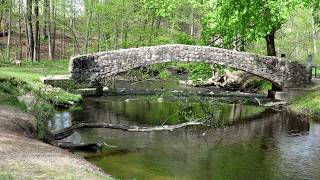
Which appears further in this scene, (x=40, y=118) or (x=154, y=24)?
(x=154, y=24)

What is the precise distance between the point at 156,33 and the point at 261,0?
77.6ft

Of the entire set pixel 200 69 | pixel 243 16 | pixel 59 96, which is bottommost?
pixel 59 96

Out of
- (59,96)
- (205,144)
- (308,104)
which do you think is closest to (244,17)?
(308,104)

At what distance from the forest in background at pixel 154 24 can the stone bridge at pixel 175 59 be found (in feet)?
4.65

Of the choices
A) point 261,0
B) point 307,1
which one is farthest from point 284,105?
point 307,1

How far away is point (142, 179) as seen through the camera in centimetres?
1345

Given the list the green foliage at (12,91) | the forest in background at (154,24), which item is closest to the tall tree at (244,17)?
the forest in background at (154,24)

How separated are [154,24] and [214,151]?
32.8 metres

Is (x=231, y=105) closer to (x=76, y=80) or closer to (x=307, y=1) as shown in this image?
(x=76, y=80)

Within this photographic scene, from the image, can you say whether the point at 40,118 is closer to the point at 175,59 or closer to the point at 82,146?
the point at 82,146

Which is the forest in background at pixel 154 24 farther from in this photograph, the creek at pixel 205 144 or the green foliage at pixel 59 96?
the green foliage at pixel 59 96

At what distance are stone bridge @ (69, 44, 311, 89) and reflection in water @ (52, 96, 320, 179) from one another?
5.90 metres

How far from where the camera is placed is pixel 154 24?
1919 inches

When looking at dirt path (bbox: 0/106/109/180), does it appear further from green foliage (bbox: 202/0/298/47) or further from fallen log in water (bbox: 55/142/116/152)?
green foliage (bbox: 202/0/298/47)
